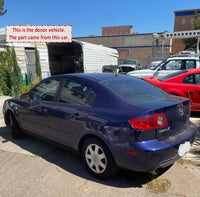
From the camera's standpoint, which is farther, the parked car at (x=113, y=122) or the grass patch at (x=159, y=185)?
the grass patch at (x=159, y=185)

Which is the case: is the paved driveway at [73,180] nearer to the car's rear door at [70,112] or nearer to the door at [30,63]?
the car's rear door at [70,112]

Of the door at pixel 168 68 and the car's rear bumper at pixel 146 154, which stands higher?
the door at pixel 168 68

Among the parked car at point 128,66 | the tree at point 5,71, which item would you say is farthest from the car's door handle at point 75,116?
the parked car at point 128,66

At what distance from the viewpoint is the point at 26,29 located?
11.7 meters

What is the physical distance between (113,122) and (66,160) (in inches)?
59.9

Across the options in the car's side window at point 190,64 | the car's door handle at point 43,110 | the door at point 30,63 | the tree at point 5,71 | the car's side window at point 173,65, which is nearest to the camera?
the car's door handle at point 43,110

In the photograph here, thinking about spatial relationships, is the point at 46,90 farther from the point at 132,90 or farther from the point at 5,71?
the point at 5,71

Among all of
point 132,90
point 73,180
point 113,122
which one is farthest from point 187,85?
point 73,180

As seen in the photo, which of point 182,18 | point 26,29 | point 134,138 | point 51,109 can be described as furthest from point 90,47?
point 182,18

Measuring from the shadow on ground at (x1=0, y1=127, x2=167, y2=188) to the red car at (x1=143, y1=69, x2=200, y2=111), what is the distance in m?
3.40

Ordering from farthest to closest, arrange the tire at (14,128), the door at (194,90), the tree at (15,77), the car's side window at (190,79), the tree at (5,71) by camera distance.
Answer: the tree at (15,77)
the tree at (5,71)
the car's side window at (190,79)
the door at (194,90)
the tire at (14,128)

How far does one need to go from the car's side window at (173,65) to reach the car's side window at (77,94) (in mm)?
6994

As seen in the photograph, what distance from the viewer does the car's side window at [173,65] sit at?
901 centimetres

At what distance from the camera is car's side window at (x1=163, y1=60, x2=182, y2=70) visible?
9014 millimetres
